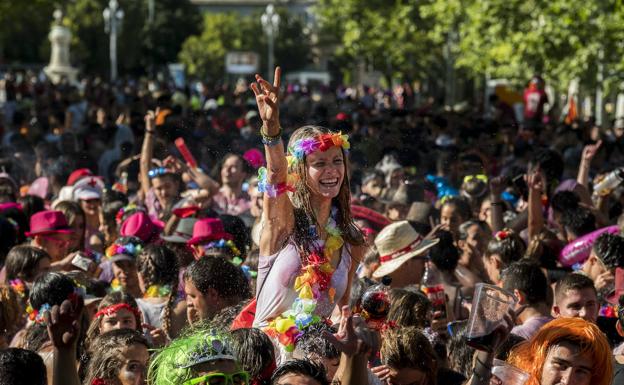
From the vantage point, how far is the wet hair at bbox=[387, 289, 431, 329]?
21.7 ft

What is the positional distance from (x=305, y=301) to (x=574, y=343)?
1243mm

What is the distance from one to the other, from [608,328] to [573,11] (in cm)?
1543

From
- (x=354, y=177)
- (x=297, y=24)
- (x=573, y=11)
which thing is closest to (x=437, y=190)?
(x=354, y=177)

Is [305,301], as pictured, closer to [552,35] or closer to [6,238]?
[6,238]

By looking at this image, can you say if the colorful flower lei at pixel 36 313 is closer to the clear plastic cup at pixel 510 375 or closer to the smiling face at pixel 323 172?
the smiling face at pixel 323 172

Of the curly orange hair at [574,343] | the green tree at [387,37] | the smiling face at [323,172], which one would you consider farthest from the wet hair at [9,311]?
the green tree at [387,37]

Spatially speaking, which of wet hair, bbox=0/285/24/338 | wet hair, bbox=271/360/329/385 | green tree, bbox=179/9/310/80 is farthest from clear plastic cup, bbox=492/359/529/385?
green tree, bbox=179/9/310/80

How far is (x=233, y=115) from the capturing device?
75.0 feet

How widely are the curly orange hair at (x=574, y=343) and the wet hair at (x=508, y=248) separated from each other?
3.12 meters

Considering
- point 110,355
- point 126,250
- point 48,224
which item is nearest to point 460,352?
point 110,355

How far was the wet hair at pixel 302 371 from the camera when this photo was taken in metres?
4.82

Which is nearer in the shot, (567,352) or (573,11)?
(567,352)

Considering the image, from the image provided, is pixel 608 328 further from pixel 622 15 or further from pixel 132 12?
pixel 132 12

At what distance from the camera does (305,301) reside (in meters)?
5.76
